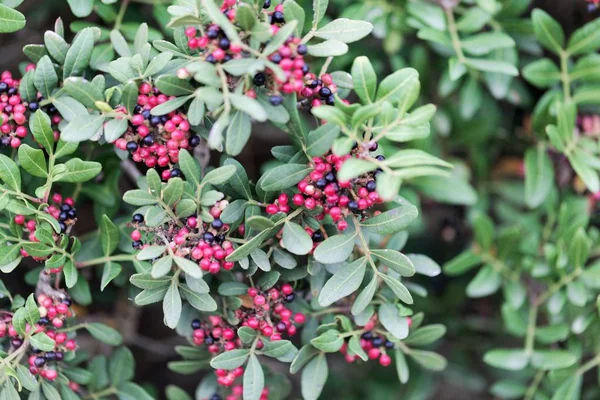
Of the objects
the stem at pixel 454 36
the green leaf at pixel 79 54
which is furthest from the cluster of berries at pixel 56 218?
the stem at pixel 454 36

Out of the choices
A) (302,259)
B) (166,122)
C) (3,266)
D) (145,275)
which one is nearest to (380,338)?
(302,259)

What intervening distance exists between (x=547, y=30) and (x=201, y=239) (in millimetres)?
1149

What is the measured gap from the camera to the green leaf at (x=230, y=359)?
1.40 metres

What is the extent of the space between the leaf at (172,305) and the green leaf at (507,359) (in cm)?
93

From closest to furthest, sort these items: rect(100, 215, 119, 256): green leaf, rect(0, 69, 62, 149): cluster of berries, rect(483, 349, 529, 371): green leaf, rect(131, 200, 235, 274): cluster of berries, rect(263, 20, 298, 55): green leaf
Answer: rect(263, 20, 298, 55): green leaf → rect(131, 200, 235, 274): cluster of berries → rect(0, 69, 62, 149): cluster of berries → rect(100, 215, 119, 256): green leaf → rect(483, 349, 529, 371): green leaf

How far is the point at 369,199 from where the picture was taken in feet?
4.26

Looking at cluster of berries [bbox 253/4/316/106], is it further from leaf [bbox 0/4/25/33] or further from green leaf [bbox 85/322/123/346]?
green leaf [bbox 85/322/123/346]

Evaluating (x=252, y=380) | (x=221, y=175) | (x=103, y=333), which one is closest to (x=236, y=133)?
(x=221, y=175)

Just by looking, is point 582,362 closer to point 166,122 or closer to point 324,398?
point 324,398

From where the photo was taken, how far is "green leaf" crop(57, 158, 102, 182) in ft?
4.42

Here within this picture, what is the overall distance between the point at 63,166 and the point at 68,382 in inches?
18.9

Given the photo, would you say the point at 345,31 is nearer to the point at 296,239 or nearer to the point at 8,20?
the point at 296,239

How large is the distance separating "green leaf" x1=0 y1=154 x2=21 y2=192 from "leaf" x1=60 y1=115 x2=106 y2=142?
5.8 inches

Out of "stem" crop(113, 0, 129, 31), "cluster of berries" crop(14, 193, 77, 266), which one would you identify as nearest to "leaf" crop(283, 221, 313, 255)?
"cluster of berries" crop(14, 193, 77, 266)
